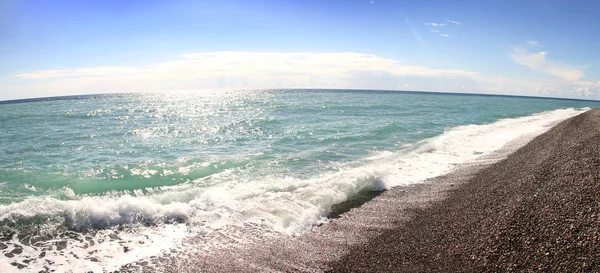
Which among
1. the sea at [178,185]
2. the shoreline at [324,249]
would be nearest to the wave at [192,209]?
the sea at [178,185]

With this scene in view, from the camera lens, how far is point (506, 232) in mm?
6902

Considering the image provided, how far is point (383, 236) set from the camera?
27.0 feet

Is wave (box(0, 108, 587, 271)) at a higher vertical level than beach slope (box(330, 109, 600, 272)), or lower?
lower

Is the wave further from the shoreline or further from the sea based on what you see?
the shoreline

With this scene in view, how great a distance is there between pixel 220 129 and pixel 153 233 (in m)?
22.5

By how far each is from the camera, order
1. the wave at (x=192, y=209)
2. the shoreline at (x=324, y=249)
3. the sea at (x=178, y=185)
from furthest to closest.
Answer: the wave at (x=192, y=209), the sea at (x=178, y=185), the shoreline at (x=324, y=249)

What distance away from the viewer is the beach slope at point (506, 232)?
19.6 feet

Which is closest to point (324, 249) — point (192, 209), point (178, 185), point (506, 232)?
point (506, 232)

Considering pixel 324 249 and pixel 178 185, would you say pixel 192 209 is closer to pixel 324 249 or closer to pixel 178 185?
pixel 178 185

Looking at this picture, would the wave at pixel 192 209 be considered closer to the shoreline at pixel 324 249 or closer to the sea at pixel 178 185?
the sea at pixel 178 185

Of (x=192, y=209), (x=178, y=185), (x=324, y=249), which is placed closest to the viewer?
(x=324, y=249)

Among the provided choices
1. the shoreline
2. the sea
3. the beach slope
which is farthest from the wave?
the beach slope

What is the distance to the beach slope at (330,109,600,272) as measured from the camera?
19.6 feet

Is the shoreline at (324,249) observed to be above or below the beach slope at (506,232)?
below
